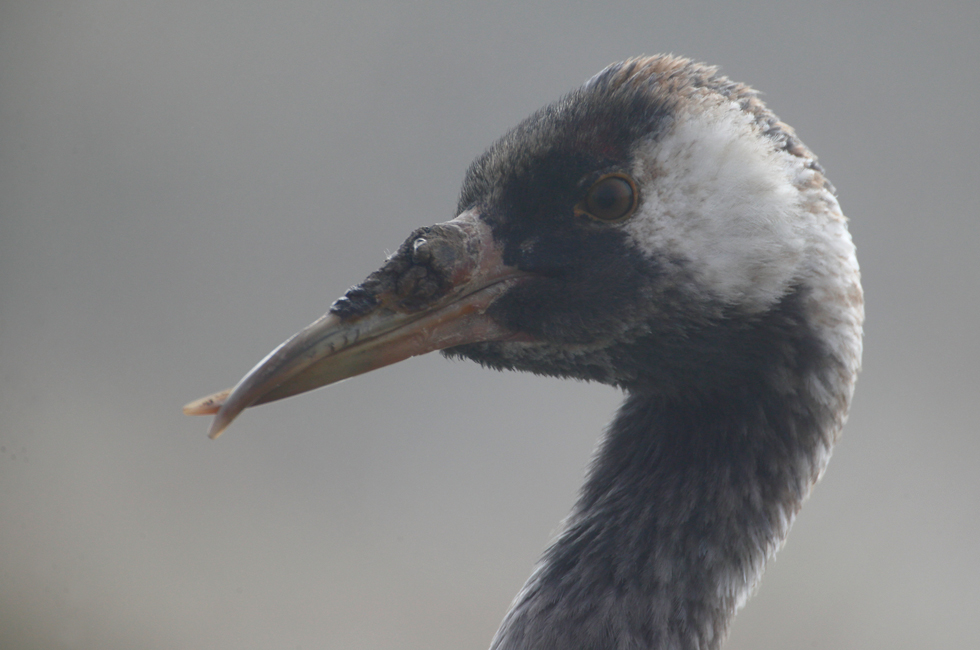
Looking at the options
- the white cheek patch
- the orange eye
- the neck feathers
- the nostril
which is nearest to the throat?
the neck feathers

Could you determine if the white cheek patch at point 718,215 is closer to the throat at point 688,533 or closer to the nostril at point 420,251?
the throat at point 688,533

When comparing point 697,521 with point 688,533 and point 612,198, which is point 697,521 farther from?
point 612,198

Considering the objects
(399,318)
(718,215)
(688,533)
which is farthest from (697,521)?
(399,318)

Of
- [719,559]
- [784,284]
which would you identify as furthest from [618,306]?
[719,559]

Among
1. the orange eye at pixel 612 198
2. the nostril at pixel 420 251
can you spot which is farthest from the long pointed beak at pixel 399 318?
the orange eye at pixel 612 198

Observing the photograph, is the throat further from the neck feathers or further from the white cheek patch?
the white cheek patch

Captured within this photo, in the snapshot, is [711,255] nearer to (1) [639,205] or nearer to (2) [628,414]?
(1) [639,205]

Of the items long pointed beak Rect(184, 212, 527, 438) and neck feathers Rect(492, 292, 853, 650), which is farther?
neck feathers Rect(492, 292, 853, 650)

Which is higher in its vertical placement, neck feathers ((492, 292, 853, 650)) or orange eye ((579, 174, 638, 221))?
orange eye ((579, 174, 638, 221))
